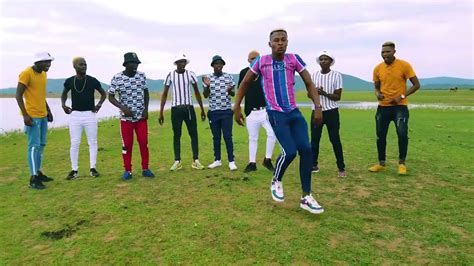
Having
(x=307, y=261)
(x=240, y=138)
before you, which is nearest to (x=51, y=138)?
(x=240, y=138)

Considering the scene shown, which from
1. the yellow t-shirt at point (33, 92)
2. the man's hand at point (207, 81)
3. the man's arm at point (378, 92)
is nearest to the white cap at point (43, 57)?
the yellow t-shirt at point (33, 92)

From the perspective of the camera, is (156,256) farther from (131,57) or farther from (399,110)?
(399,110)

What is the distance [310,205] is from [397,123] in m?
3.65

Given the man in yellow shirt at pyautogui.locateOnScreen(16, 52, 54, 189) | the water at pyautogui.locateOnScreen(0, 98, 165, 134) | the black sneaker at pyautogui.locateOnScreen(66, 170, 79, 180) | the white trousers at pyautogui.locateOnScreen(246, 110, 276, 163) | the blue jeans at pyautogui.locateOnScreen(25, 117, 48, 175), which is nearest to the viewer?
the man in yellow shirt at pyautogui.locateOnScreen(16, 52, 54, 189)

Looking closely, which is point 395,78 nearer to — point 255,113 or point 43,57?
point 255,113

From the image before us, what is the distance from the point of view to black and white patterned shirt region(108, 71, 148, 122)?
797 centimetres

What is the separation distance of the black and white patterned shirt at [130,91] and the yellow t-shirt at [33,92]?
4.36 feet

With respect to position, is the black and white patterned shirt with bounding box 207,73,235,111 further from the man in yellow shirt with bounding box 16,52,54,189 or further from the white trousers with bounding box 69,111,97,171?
the man in yellow shirt with bounding box 16,52,54,189

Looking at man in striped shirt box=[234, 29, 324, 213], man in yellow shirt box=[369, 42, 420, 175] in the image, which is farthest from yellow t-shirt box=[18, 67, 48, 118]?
man in yellow shirt box=[369, 42, 420, 175]

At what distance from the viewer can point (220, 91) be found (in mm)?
8703

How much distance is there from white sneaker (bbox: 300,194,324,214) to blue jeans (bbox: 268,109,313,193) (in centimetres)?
16

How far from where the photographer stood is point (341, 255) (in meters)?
4.29

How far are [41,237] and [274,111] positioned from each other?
3.65 metres

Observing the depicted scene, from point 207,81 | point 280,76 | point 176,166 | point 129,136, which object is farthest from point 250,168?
point 280,76
